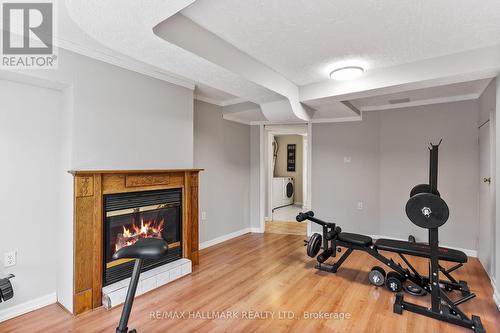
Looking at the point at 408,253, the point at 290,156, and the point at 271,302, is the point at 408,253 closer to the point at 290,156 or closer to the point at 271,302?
the point at 271,302

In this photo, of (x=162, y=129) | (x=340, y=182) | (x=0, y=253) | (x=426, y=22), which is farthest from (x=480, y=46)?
(x=0, y=253)

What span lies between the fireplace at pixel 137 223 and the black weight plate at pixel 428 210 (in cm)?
250

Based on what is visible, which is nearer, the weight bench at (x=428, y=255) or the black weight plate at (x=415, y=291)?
the weight bench at (x=428, y=255)

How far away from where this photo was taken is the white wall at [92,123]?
7.66 ft

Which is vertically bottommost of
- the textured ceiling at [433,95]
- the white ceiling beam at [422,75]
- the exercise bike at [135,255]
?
the exercise bike at [135,255]

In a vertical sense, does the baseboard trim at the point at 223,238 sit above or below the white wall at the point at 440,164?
below

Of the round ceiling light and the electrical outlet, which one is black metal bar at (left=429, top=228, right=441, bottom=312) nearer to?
the round ceiling light

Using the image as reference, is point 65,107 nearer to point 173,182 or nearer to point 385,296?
point 173,182

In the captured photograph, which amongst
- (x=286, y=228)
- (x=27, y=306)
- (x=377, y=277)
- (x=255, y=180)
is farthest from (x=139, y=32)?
(x=286, y=228)

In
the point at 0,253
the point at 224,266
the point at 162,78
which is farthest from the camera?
the point at 224,266

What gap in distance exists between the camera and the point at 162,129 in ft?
10.2

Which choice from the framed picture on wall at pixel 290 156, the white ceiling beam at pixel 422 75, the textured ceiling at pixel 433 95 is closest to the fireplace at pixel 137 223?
the white ceiling beam at pixel 422 75

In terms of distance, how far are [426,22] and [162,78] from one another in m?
2.56

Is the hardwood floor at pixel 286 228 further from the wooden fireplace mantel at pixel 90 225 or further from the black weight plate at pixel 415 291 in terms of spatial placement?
the wooden fireplace mantel at pixel 90 225
